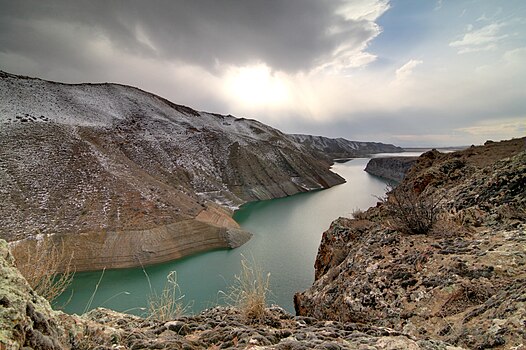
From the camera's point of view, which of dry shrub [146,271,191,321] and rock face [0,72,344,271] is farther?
rock face [0,72,344,271]

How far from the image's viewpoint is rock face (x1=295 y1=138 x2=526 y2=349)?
3.00 m

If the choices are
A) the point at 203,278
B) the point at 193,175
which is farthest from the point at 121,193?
the point at 193,175

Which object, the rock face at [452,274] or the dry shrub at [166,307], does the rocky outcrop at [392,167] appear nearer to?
the rock face at [452,274]

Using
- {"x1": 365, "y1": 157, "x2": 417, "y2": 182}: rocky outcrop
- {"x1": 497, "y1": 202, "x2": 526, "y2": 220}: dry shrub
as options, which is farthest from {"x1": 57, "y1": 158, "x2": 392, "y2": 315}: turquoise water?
{"x1": 365, "y1": 157, "x2": 417, "y2": 182}: rocky outcrop

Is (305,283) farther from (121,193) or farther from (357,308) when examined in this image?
(121,193)

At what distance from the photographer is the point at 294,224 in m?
31.4

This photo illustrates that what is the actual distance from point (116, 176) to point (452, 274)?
3080 cm

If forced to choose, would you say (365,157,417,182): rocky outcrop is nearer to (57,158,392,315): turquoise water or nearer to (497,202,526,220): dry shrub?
(57,158,392,315): turquoise water

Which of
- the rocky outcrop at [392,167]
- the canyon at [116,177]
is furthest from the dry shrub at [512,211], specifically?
the rocky outcrop at [392,167]

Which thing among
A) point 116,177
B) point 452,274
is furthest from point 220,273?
point 452,274

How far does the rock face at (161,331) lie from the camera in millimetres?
1729

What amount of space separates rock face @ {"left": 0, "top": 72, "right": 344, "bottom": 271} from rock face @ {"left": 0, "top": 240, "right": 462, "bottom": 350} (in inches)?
134

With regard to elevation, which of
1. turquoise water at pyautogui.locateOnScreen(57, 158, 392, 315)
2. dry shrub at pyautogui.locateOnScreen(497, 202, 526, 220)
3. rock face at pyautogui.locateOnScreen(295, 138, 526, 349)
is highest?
dry shrub at pyautogui.locateOnScreen(497, 202, 526, 220)

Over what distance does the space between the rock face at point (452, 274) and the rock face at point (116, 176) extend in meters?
5.66
